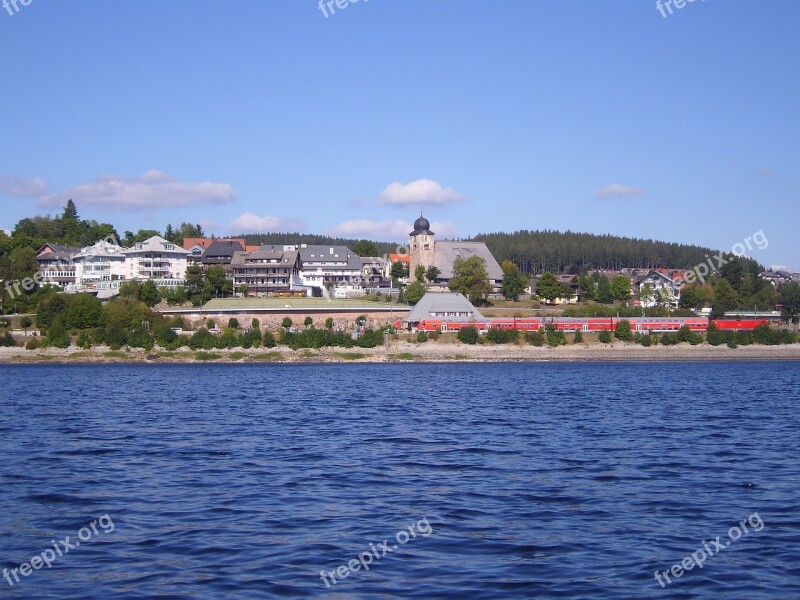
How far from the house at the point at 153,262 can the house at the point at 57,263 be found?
780 cm

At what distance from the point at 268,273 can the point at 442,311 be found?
26.4 meters

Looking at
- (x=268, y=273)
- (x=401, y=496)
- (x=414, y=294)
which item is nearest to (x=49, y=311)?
(x=268, y=273)

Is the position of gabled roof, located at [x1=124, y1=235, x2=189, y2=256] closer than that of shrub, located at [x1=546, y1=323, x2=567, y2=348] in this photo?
No

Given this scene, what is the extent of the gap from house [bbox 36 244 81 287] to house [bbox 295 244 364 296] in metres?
26.5

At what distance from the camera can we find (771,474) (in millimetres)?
18359

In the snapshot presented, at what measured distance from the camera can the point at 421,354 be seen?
6881cm

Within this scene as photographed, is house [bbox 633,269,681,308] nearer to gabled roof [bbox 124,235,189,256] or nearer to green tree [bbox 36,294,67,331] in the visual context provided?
gabled roof [bbox 124,235,189,256]

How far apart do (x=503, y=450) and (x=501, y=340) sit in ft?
166

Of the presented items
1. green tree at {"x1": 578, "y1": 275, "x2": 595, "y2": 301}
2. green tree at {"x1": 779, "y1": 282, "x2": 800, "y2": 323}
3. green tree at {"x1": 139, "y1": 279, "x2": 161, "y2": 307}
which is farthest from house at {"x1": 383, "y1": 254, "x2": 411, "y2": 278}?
green tree at {"x1": 779, "y1": 282, "x2": 800, "y2": 323}

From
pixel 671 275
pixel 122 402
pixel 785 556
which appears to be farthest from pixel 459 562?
pixel 671 275

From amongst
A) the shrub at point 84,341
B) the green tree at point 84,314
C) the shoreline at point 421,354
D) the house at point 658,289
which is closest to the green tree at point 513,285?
the house at point 658,289

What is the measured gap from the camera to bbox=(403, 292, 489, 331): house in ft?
253

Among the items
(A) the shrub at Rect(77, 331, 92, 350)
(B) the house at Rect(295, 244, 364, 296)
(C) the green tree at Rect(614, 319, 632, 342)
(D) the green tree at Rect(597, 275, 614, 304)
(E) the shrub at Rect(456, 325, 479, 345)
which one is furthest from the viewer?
(B) the house at Rect(295, 244, 364, 296)

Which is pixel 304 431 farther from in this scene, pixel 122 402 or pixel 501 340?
pixel 501 340
